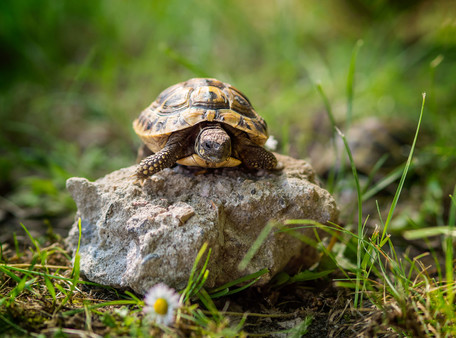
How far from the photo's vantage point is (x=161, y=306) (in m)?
1.53

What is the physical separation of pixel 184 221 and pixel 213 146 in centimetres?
47

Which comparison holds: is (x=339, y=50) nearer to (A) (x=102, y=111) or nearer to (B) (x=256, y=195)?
(A) (x=102, y=111)

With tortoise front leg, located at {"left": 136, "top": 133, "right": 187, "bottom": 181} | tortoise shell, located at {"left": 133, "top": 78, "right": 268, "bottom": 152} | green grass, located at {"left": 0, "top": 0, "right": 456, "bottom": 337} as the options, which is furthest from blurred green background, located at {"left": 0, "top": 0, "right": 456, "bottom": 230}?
tortoise front leg, located at {"left": 136, "top": 133, "right": 187, "bottom": 181}

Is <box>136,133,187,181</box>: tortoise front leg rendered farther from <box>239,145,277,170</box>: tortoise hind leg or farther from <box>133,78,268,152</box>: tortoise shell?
<box>239,145,277,170</box>: tortoise hind leg

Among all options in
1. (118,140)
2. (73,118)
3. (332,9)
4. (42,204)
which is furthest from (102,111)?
(332,9)

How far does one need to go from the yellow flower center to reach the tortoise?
0.83 m

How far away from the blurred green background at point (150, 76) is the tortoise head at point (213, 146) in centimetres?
196

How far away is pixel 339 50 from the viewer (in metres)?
7.19

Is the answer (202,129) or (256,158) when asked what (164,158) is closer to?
(202,129)

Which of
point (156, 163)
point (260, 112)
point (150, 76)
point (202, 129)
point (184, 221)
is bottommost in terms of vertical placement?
point (184, 221)

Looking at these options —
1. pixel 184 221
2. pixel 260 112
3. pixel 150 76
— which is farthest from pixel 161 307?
pixel 150 76

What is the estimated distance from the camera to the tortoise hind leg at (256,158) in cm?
225

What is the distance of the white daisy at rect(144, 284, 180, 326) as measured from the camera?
5.01 feet

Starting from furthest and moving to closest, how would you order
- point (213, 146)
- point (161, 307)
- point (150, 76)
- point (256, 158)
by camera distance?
point (150, 76) → point (256, 158) → point (213, 146) → point (161, 307)
